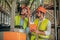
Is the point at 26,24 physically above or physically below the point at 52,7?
below

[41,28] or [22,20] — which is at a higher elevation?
[22,20]

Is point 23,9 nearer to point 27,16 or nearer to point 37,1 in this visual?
point 27,16

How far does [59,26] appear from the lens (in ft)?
18.2

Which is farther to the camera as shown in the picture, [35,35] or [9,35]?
[35,35]

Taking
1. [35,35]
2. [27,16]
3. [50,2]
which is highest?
[50,2]

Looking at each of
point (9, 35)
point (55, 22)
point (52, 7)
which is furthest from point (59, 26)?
point (9, 35)

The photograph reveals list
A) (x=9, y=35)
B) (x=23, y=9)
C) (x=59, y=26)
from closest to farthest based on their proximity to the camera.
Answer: (x=9, y=35), (x=23, y=9), (x=59, y=26)

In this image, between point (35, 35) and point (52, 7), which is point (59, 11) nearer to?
point (52, 7)

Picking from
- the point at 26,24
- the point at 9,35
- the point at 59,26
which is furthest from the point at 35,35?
the point at 59,26

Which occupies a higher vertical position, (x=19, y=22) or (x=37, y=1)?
(x=37, y=1)

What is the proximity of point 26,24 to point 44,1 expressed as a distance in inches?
88.4

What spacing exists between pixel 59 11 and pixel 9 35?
349 centimetres

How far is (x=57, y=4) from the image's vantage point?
19.0ft

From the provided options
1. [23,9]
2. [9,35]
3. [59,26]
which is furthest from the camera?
[59,26]
